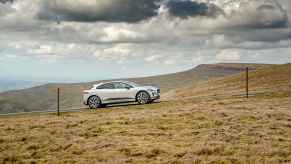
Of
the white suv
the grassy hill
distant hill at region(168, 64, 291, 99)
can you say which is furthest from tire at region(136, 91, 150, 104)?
distant hill at region(168, 64, 291, 99)

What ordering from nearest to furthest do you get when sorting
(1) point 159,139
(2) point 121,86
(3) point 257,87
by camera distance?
(1) point 159,139 → (2) point 121,86 → (3) point 257,87

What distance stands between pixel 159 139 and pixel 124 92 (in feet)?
44.8

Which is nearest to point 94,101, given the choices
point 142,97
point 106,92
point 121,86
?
point 106,92

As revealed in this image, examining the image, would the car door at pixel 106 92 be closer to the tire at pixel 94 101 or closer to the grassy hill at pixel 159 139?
the tire at pixel 94 101

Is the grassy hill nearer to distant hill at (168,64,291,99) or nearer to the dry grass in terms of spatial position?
the dry grass

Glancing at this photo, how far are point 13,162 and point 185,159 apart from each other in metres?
4.84

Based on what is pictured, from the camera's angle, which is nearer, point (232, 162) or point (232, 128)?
point (232, 162)

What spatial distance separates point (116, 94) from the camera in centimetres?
2705

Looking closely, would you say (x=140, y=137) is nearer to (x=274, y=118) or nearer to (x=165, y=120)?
(x=165, y=120)

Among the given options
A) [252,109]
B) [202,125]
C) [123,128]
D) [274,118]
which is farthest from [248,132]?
[252,109]

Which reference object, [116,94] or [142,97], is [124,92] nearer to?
[116,94]

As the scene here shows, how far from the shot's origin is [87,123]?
17.9 meters

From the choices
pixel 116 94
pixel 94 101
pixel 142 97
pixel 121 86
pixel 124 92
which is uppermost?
pixel 121 86

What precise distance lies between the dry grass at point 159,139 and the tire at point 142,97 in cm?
785
